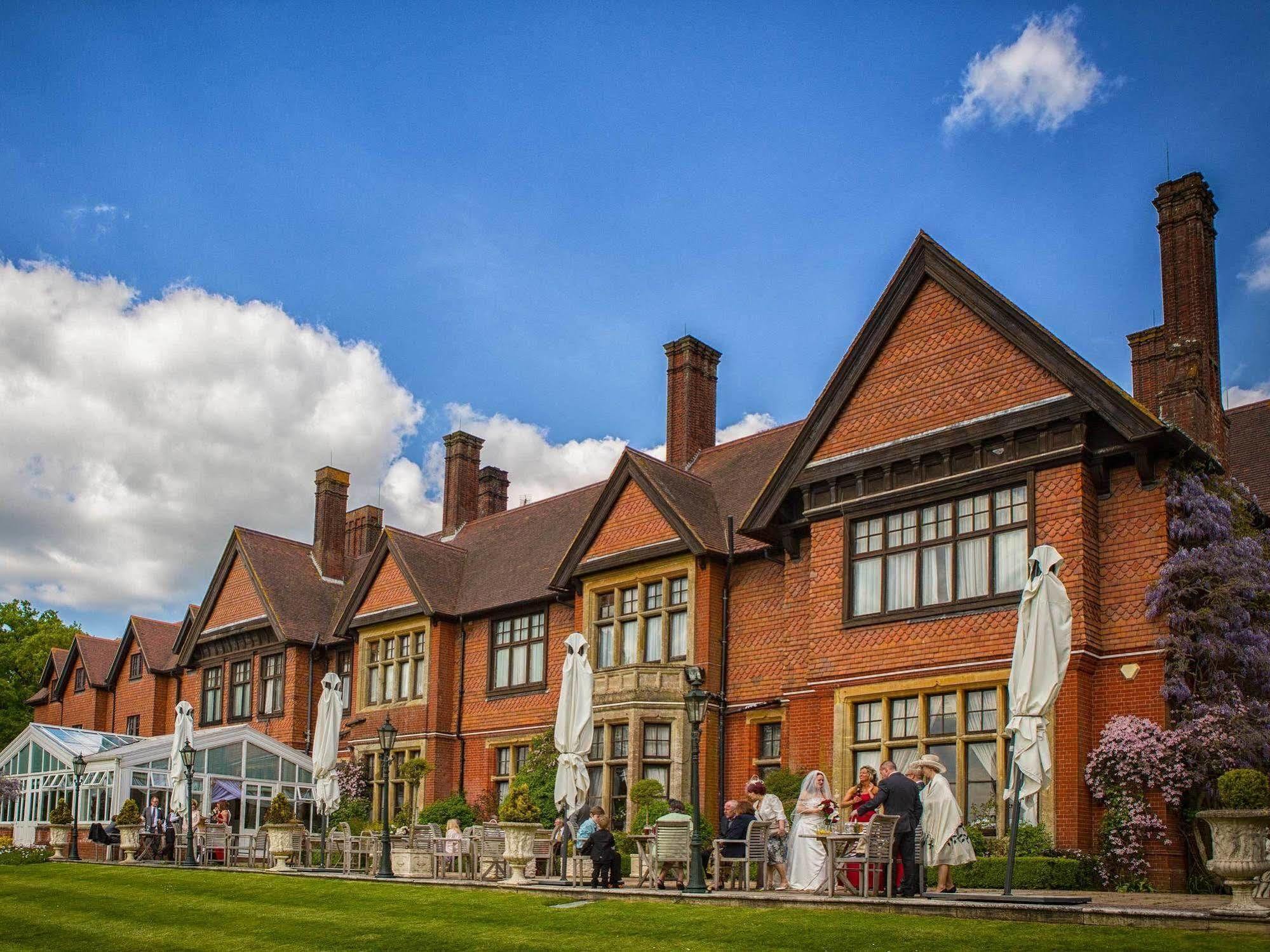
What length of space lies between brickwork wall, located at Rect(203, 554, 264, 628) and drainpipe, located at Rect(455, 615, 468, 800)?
8.58m

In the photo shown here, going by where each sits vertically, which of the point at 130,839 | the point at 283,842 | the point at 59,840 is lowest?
the point at 59,840

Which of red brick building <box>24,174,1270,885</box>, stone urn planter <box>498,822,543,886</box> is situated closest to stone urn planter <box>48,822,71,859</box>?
red brick building <box>24,174,1270,885</box>

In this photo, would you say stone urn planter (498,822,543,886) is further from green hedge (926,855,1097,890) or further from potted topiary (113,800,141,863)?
potted topiary (113,800,141,863)

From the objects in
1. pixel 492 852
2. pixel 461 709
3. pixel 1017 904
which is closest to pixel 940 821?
pixel 1017 904

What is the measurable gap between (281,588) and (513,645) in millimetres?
10796

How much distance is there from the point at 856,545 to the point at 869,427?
213cm

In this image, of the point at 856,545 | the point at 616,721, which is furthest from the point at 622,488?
the point at 856,545

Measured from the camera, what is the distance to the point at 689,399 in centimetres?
3391

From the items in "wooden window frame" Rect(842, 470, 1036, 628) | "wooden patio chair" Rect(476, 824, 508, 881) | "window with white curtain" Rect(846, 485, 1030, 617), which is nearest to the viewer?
"wooden window frame" Rect(842, 470, 1036, 628)

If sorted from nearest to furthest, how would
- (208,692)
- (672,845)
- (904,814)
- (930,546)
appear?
(904,814) < (672,845) < (930,546) < (208,692)

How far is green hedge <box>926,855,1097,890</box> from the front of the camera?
19.0 metres

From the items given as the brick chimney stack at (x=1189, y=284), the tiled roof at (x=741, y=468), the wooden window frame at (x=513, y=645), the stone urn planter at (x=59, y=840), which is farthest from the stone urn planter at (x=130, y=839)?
the brick chimney stack at (x=1189, y=284)

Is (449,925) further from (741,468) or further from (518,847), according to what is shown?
(741,468)

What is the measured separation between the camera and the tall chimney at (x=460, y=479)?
42.2 meters
